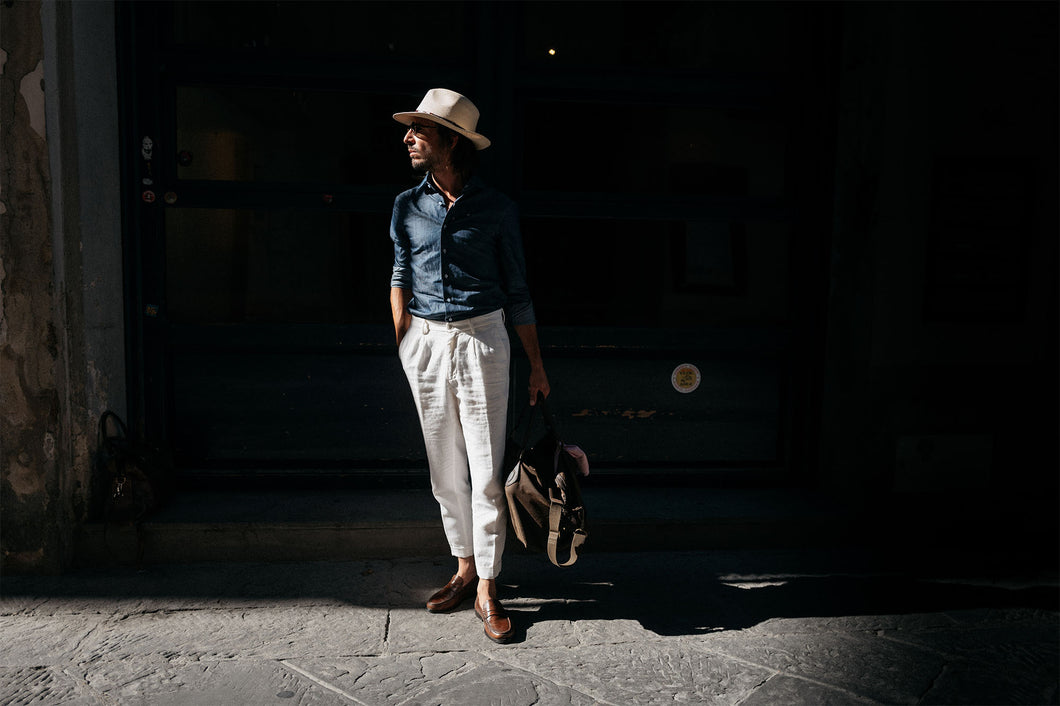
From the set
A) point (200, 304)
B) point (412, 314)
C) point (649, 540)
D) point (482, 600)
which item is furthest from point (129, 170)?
point (649, 540)

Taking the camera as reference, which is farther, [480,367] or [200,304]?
[200,304]

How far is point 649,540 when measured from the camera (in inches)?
154

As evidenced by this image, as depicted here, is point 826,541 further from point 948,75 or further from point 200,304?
point 200,304

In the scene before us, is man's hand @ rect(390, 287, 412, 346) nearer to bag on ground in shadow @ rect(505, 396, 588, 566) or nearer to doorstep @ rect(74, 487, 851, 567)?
bag on ground in shadow @ rect(505, 396, 588, 566)

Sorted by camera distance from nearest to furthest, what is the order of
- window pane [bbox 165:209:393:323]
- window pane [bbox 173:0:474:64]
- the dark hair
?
the dark hair, window pane [bbox 173:0:474:64], window pane [bbox 165:209:393:323]

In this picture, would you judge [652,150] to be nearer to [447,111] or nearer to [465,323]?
[447,111]

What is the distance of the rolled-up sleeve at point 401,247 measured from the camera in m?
3.13

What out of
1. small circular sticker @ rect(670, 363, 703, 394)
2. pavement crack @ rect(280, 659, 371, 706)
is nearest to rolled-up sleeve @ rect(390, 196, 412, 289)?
pavement crack @ rect(280, 659, 371, 706)

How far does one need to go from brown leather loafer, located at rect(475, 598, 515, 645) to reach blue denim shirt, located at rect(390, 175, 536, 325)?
45.2 inches

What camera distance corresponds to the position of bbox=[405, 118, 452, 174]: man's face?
2965 millimetres

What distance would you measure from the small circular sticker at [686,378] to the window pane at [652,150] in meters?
0.98

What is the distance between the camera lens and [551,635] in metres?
3.09

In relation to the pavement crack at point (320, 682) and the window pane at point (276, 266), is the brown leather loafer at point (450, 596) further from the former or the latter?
the window pane at point (276, 266)

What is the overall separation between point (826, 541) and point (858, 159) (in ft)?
6.50
